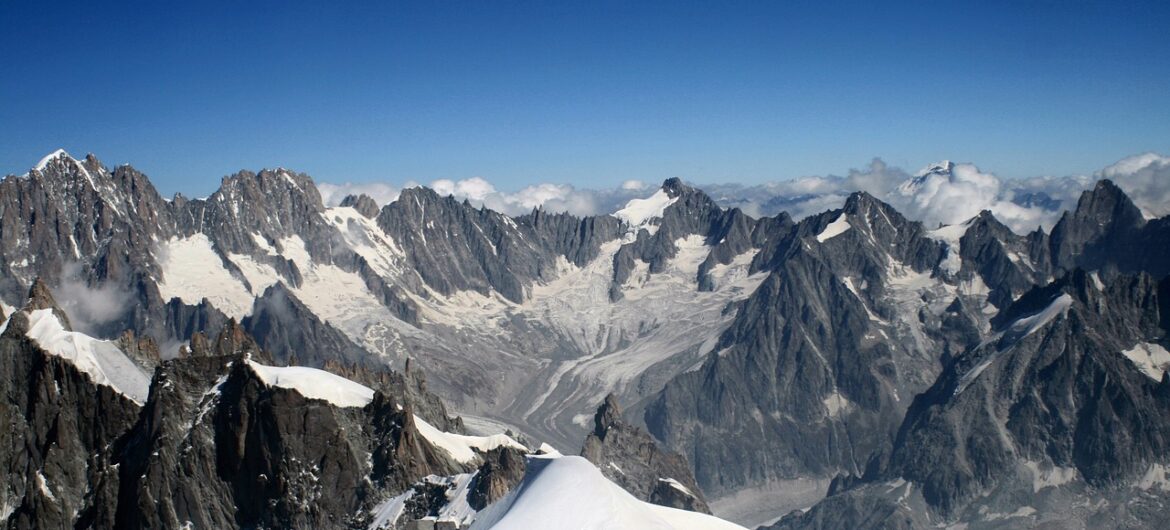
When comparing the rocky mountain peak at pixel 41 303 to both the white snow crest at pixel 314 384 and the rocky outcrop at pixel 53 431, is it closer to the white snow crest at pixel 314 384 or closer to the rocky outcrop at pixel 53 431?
the rocky outcrop at pixel 53 431

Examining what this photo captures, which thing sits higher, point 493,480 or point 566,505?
point 493,480

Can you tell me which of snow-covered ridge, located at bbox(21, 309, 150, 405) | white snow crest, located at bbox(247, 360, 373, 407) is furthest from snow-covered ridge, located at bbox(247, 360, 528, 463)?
snow-covered ridge, located at bbox(21, 309, 150, 405)

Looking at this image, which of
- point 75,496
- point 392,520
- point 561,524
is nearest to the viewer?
point 561,524

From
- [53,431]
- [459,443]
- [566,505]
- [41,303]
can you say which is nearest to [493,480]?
[566,505]

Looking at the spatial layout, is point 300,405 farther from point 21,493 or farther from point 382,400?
point 21,493

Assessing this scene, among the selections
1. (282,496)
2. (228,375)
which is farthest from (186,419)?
(282,496)

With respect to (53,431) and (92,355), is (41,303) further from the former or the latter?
(53,431)
